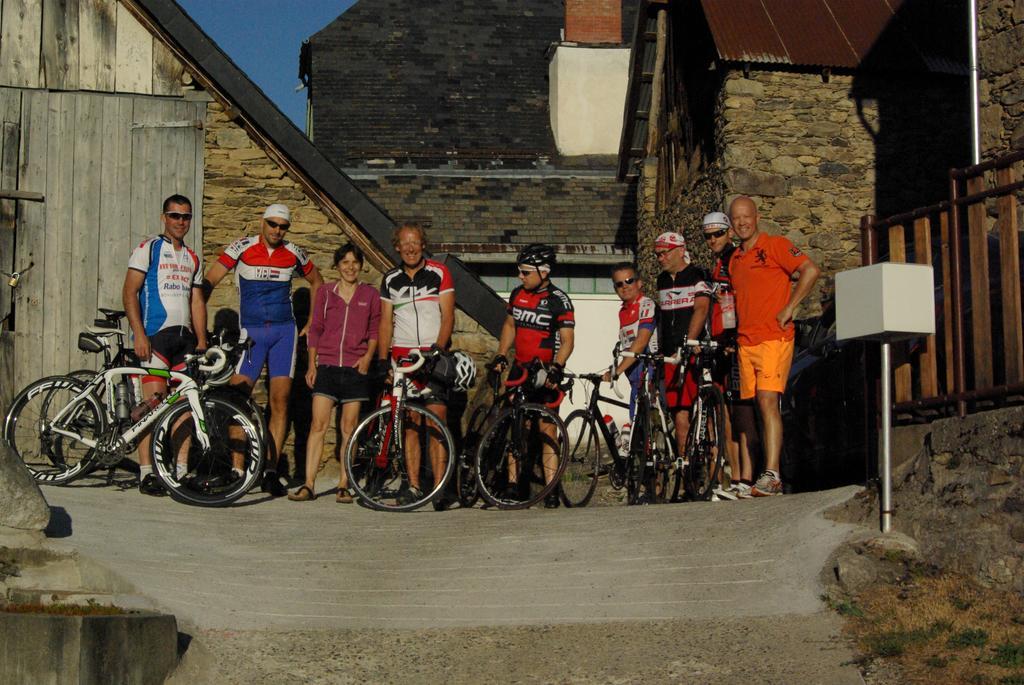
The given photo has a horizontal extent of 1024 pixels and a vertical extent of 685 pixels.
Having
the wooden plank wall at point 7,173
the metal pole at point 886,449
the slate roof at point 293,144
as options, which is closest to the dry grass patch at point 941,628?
the metal pole at point 886,449

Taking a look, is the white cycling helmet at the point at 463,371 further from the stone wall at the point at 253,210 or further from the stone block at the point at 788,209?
the stone block at the point at 788,209

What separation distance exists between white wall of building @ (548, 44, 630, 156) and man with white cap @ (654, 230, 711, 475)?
1870cm

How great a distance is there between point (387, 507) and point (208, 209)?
4301mm

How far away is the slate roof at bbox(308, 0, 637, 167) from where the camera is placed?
1172 inches

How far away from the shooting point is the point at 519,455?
11.3 m

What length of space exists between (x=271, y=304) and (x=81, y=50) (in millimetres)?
3631

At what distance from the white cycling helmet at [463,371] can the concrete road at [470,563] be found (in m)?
1.39

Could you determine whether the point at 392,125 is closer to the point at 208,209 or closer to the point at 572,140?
the point at 572,140

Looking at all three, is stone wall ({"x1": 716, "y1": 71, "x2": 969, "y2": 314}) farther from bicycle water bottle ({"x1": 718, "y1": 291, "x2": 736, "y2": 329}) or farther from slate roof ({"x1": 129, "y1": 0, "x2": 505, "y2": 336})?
bicycle water bottle ({"x1": 718, "y1": 291, "x2": 736, "y2": 329})

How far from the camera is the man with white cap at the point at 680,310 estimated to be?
1161 centimetres

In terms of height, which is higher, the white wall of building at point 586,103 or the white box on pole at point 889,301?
the white wall of building at point 586,103

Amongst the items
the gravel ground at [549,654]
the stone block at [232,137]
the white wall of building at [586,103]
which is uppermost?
the white wall of building at [586,103]

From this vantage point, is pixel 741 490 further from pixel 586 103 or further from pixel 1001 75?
pixel 586 103

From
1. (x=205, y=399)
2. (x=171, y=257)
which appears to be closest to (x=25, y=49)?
(x=171, y=257)
